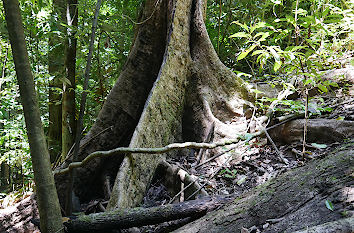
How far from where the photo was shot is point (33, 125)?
5.81ft

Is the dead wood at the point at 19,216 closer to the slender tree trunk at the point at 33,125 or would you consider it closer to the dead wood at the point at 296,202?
the slender tree trunk at the point at 33,125

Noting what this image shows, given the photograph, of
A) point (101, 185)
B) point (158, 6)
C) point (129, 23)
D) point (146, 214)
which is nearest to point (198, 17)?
point (158, 6)

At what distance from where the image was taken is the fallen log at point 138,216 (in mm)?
2158

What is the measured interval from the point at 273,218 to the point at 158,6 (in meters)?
3.82

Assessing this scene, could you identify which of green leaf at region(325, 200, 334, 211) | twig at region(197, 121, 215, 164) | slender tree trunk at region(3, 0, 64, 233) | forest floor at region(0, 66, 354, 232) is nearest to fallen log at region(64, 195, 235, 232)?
slender tree trunk at region(3, 0, 64, 233)

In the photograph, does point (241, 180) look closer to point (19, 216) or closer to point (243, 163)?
point (243, 163)

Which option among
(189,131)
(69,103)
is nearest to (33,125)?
(189,131)

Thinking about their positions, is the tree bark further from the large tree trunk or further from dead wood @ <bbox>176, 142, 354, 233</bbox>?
dead wood @ <bbox>176, 142, 354, 233</bbox>

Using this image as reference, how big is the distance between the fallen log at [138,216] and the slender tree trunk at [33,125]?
0.26 meters

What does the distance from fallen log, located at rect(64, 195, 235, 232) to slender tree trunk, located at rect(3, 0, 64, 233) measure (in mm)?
260

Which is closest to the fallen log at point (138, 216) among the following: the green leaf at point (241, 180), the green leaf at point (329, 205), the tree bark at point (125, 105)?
the green leaf at point (241, 180)

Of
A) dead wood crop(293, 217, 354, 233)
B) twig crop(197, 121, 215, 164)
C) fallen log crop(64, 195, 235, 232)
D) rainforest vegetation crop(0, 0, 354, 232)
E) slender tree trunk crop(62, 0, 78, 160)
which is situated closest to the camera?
dead wood crop(293, 217, 354, 233)

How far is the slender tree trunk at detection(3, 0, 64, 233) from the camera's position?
1688 millimetres

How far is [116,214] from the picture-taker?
224 centimetres
